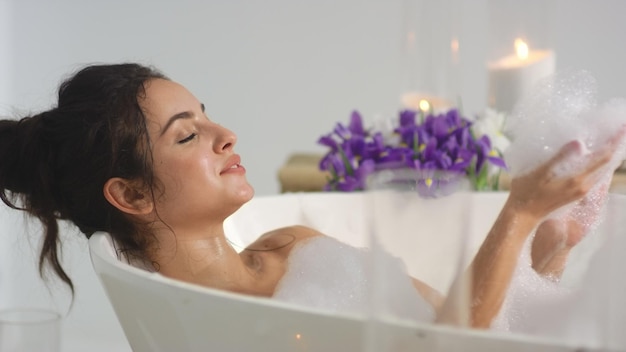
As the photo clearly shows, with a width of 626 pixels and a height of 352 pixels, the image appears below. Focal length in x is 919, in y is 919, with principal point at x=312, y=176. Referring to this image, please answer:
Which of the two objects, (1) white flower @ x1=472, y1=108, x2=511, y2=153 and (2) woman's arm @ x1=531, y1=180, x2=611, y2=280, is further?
(1) white flower @ x1=472, y1=108, x2=511, y2=153

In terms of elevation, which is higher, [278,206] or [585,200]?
[585,200]

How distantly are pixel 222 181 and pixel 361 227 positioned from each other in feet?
1.47

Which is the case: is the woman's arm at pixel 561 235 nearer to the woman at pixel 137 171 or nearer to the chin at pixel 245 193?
the woman at pixel 137 171

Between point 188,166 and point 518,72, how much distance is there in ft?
2.79

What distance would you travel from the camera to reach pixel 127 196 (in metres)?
1.19

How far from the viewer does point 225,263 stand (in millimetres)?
1224

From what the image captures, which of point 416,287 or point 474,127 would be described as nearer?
point 416,287

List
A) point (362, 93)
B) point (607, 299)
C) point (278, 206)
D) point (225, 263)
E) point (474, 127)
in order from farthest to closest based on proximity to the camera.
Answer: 1. point (362, 93)
2. point (474, 127)
3. point (278, 206)
4. point (225, 263)
5. point (607, 299)

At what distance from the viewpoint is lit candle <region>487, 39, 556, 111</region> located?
5.86 ft

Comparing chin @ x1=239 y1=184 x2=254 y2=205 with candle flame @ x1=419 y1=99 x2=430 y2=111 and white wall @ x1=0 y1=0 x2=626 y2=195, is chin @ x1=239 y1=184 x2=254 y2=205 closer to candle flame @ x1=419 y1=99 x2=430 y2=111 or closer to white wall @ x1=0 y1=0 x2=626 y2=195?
candle flame @ x1=419 y1=99 x2=430 y2=111

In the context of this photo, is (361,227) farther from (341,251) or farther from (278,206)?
(341,251)

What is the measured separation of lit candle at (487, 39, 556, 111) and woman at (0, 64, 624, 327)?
Result: 25.8 inches

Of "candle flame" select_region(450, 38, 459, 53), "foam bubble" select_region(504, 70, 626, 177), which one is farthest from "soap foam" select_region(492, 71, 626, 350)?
"candle flame" select_region(450, 38, 459, 53)

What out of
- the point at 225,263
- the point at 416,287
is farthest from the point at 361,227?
the point at 416,287
